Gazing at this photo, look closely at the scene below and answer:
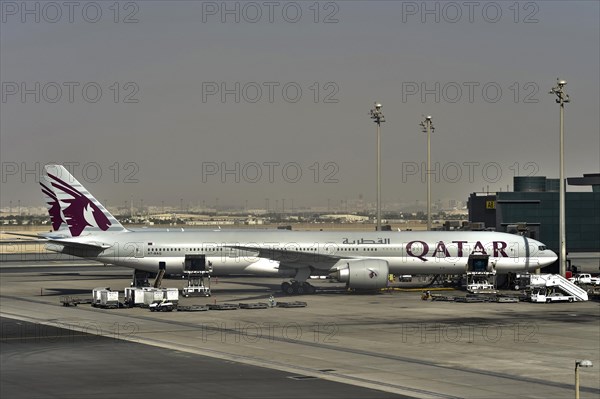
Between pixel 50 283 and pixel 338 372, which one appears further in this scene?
pixel 50 283

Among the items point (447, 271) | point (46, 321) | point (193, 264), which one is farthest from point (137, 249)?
point (447, 271)

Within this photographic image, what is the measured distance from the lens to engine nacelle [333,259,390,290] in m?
73.4

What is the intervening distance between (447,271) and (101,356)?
42.4 meters

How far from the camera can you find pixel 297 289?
252 ft

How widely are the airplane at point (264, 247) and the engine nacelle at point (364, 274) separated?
2.29 feet

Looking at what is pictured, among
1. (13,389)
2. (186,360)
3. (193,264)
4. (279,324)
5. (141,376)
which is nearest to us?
(13,389)

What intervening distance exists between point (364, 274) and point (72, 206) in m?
24.4

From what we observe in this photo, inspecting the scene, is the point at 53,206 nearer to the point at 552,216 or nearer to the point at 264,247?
the point at 264,247

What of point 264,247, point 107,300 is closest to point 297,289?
point 264,247

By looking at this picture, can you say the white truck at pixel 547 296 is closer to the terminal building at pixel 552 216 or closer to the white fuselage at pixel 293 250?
the white fuselage at pixel 293 250

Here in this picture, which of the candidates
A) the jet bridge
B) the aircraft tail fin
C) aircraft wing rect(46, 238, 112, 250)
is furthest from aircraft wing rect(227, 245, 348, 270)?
the aircraft tail fin

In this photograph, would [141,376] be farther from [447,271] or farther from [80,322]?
[447,271]

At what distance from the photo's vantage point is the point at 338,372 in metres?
37.3

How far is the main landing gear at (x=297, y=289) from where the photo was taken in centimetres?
7669
